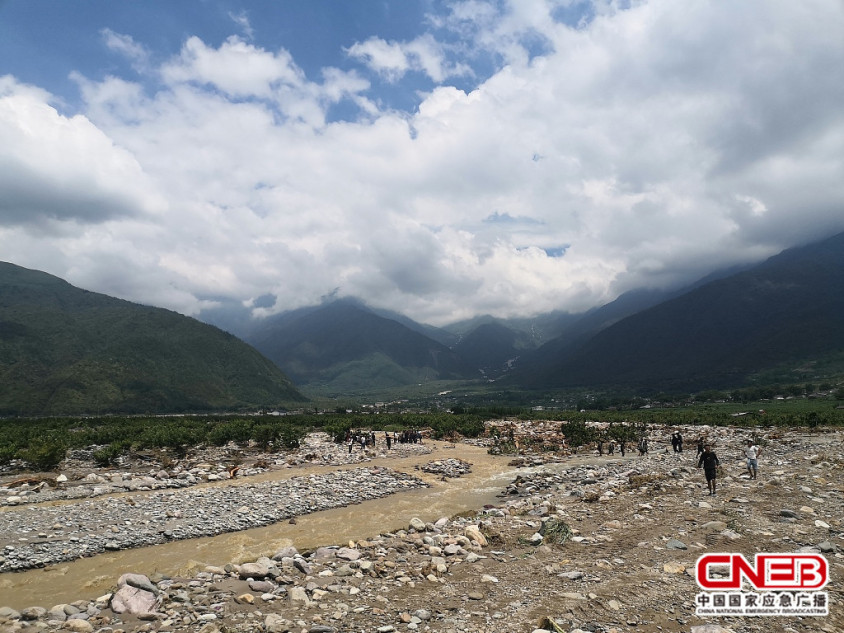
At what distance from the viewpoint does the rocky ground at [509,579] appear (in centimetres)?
852

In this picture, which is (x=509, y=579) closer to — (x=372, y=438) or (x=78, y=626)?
(x=78, y=626)

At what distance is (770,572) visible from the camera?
377 inches

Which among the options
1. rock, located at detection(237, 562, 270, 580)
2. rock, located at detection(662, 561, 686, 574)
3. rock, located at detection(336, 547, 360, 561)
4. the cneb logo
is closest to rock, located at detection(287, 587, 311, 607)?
rock, located at detection(237, 562, 270, 580)

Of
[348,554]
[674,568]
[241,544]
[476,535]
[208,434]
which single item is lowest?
[208,434]

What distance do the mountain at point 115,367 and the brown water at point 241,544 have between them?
129 metres

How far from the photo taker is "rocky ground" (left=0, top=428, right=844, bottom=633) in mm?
8516

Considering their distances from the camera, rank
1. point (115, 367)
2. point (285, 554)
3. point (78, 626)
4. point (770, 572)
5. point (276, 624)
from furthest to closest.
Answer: point (115, 367), point (285, 554), point (770, 572), point (78, 626), point (276, 624)

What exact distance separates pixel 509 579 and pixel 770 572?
5745 mm

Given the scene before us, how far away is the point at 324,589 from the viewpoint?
34.1 ft

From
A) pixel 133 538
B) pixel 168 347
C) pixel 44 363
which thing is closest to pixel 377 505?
pixel 133 538

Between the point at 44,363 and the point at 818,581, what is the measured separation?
601 feet

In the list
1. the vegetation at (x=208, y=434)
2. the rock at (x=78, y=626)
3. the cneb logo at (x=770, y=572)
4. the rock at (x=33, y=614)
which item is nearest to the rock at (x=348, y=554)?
the rock at (x=78, y=626)

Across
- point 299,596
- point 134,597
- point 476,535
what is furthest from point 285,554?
point 476,535

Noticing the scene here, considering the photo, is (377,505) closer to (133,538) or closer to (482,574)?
(133,538)
